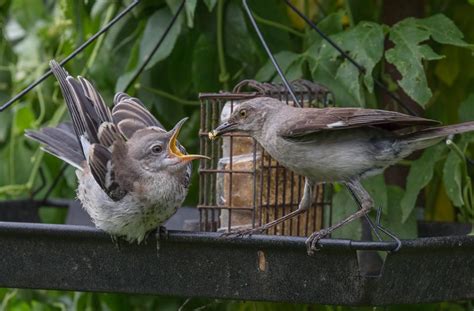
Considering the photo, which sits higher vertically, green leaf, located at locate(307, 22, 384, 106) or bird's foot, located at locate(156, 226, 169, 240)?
green leaf, located at locate(307, 22, 384, 106)

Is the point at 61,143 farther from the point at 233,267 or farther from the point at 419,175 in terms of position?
the point at 419,175

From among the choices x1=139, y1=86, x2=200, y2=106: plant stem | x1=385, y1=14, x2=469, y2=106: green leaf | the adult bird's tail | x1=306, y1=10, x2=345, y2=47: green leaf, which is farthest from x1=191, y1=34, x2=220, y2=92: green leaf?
the adult bird's tail

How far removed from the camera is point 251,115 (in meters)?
4.04

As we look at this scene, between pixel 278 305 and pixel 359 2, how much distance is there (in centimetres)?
144

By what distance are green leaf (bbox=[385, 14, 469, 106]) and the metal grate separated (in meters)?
0.34

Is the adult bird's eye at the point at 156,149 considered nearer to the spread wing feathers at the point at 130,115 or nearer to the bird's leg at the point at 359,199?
the spread wing feathers at the point at 130,115

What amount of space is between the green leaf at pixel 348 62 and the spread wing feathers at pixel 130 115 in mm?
688

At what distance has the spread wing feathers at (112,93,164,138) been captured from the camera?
417cm

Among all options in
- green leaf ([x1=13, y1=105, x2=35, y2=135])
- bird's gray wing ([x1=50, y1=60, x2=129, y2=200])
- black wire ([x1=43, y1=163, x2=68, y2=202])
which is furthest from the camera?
green leaf ([x1=13, y1=105, x2=35, y2=135])

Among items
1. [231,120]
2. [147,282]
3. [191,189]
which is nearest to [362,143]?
[231,120]

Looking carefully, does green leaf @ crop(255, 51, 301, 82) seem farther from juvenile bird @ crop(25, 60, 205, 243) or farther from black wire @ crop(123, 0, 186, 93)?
juvenile bird @ crop(25, 60, 205, 243)

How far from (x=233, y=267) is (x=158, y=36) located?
4.56ft

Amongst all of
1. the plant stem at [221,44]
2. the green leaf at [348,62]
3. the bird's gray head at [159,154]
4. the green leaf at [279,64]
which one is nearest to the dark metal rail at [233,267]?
the bird's gray head at [159,154]

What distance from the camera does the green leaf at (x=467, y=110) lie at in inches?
169
